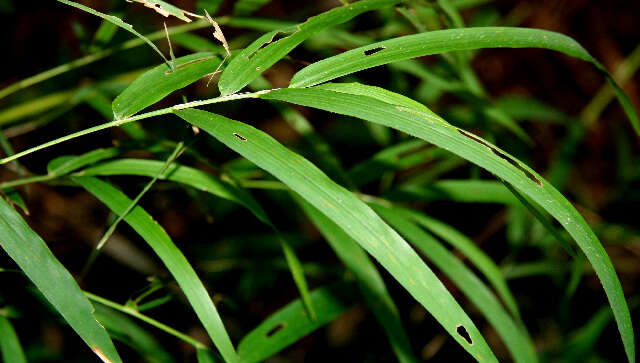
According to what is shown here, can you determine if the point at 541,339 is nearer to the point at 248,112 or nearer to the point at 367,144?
the point at 367,144

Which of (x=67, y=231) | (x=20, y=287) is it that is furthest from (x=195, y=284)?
(x=67, y=231)

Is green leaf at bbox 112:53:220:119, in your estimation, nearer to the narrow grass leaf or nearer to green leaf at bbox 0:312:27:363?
green leaf at bbox 0:312:27:363

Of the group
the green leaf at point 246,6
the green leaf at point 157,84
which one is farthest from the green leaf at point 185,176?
the green leaf at point 246,6

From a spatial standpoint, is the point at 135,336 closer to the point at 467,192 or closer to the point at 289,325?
the point at 289,325

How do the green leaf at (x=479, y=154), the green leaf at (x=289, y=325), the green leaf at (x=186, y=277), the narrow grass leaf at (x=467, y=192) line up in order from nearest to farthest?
the green leaf at (x=479, y=154), the green leaf at (x=186, y=277), the green leaf at (x=289, y=325), the narrow grass leaf at (x=467, y=192)

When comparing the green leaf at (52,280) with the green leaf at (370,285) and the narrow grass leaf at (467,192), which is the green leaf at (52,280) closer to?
the green leaf at (370,285)

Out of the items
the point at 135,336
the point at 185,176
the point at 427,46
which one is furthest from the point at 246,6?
the point at 135,336

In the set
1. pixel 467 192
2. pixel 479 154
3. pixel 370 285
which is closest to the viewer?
pixel 479 154
